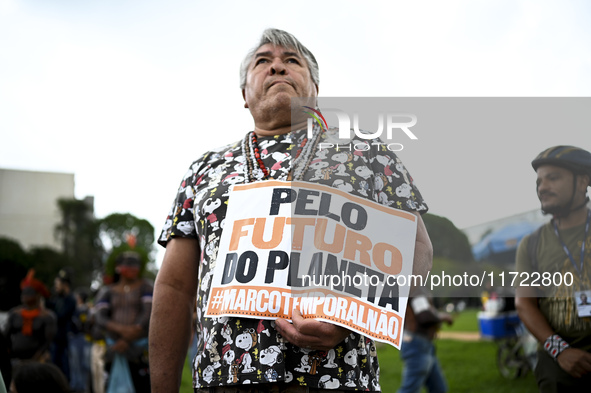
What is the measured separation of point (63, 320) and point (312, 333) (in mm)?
9167

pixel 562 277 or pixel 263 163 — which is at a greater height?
pixel 263 163

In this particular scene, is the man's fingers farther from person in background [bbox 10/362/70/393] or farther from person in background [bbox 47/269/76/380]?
person in background [bbox 47/269/76/380]

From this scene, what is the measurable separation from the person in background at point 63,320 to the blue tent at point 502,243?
8942mm

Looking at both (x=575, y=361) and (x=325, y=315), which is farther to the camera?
(x=575, y=361)

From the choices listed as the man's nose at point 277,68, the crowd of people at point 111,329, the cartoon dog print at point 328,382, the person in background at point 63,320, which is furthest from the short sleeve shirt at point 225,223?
the person in background at point 63,320

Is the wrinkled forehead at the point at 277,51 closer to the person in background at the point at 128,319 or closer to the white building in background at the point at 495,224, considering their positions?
the white building in background at the point at 495,224

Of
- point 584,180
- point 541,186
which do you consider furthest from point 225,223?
point 584,180

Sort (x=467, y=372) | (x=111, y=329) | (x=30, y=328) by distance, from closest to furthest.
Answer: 1. (x=111, y=329)
2. (x=30, y=328)
3. (x=467, y=372)

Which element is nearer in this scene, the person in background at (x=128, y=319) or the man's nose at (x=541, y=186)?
the man's nose at (x=541, y=186)

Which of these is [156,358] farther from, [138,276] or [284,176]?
[138,276]

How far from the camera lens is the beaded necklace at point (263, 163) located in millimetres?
2099

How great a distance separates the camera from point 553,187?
239 centimetres

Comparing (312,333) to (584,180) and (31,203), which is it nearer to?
(584,180)

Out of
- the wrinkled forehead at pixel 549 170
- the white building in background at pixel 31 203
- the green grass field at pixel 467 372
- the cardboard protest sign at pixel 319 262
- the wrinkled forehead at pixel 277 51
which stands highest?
the white building in background at pixel 31 203
